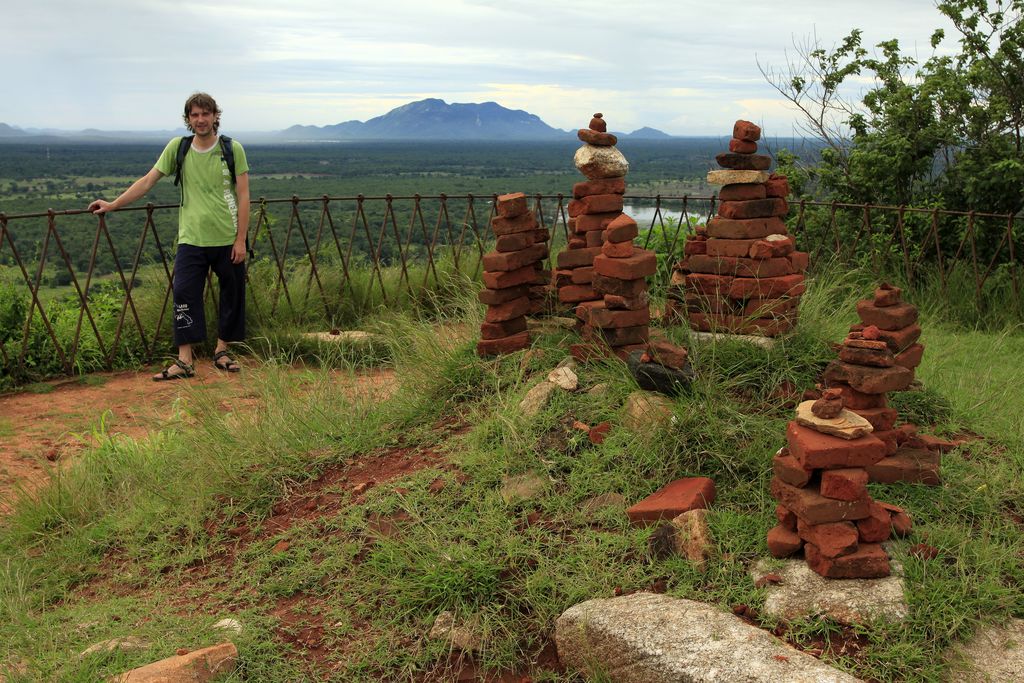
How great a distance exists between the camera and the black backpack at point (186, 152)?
21.5 ft

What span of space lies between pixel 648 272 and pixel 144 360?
4851 mm

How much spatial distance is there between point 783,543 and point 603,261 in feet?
6.20

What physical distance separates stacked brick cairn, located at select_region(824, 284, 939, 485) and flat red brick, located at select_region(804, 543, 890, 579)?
1.35 ft

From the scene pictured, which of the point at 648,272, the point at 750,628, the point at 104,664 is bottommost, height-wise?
the point at 104,664

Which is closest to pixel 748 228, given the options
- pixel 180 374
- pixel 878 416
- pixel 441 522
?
pixel 878 416

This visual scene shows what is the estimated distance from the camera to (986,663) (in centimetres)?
277

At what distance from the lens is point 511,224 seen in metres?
5.19

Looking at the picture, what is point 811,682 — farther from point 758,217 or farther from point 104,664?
point 758,217

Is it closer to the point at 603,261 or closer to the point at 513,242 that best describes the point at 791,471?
the point at 603,261

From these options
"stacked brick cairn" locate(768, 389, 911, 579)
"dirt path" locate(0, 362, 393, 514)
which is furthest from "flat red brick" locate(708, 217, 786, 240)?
"dirt path" locate(0, 362, 393, 514)

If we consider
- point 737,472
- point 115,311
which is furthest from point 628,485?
point 115,311

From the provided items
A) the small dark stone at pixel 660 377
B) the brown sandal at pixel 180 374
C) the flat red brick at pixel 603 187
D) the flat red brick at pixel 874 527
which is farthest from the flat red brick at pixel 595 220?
the brown sandal at pixel 180 374

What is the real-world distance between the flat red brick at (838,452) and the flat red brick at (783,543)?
30 cm

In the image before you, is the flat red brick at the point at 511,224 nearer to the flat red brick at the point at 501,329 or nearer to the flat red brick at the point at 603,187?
the flat red brick at the point at 603,187
